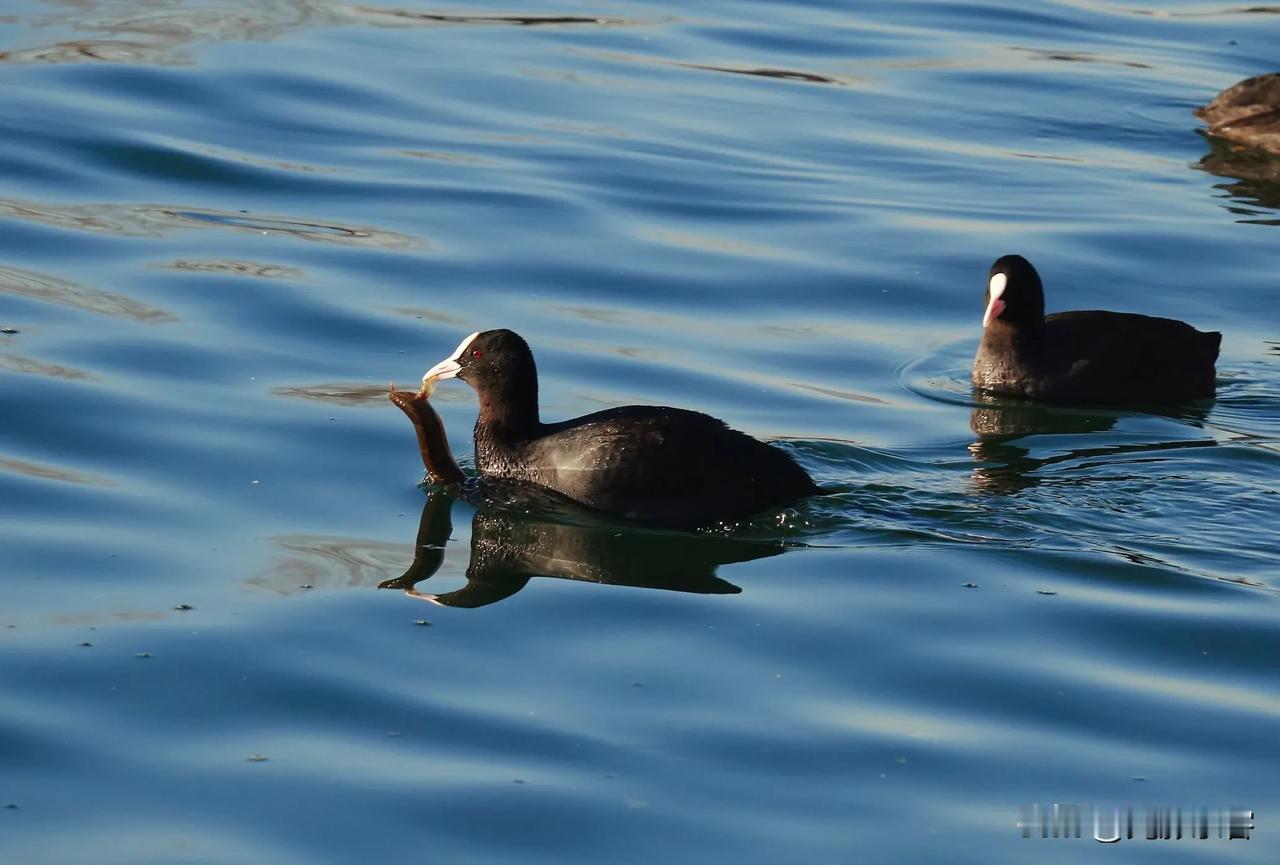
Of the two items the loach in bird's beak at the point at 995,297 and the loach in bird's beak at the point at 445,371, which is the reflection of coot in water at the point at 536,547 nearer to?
the loach in bird's beak at the point at 445,371

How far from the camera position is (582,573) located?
8.76m

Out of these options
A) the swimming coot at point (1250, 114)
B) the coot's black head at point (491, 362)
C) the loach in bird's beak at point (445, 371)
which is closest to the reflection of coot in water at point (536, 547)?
the loach in bird's beak at point (445, 371)

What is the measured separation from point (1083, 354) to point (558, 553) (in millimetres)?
3894

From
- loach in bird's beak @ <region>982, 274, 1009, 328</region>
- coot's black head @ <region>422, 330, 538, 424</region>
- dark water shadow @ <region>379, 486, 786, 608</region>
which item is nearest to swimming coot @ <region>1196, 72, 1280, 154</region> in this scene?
loach in bird's beak @ <region>982, 274, 1009, 328</region>

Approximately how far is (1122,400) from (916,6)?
12.3 metres

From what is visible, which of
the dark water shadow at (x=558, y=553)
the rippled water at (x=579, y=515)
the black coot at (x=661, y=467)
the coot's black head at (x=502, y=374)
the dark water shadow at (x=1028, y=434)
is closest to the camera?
the rippled water at (x=579, y=515)

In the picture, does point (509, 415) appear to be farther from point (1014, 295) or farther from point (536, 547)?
point (1014, 295)

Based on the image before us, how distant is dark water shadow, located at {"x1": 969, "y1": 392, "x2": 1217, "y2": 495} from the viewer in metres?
10.1

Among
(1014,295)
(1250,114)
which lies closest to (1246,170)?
(1250,114)

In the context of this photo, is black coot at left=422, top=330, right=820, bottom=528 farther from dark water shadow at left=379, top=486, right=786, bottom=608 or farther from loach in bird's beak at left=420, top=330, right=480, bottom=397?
loach in bird's beak at left=420, top=330, right=480, bottom=397

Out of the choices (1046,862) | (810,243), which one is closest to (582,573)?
(1046,862)

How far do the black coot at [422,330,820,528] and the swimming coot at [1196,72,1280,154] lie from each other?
31.3 feet

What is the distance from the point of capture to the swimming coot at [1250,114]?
17672mm

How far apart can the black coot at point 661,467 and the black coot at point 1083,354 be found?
8.20 feet
